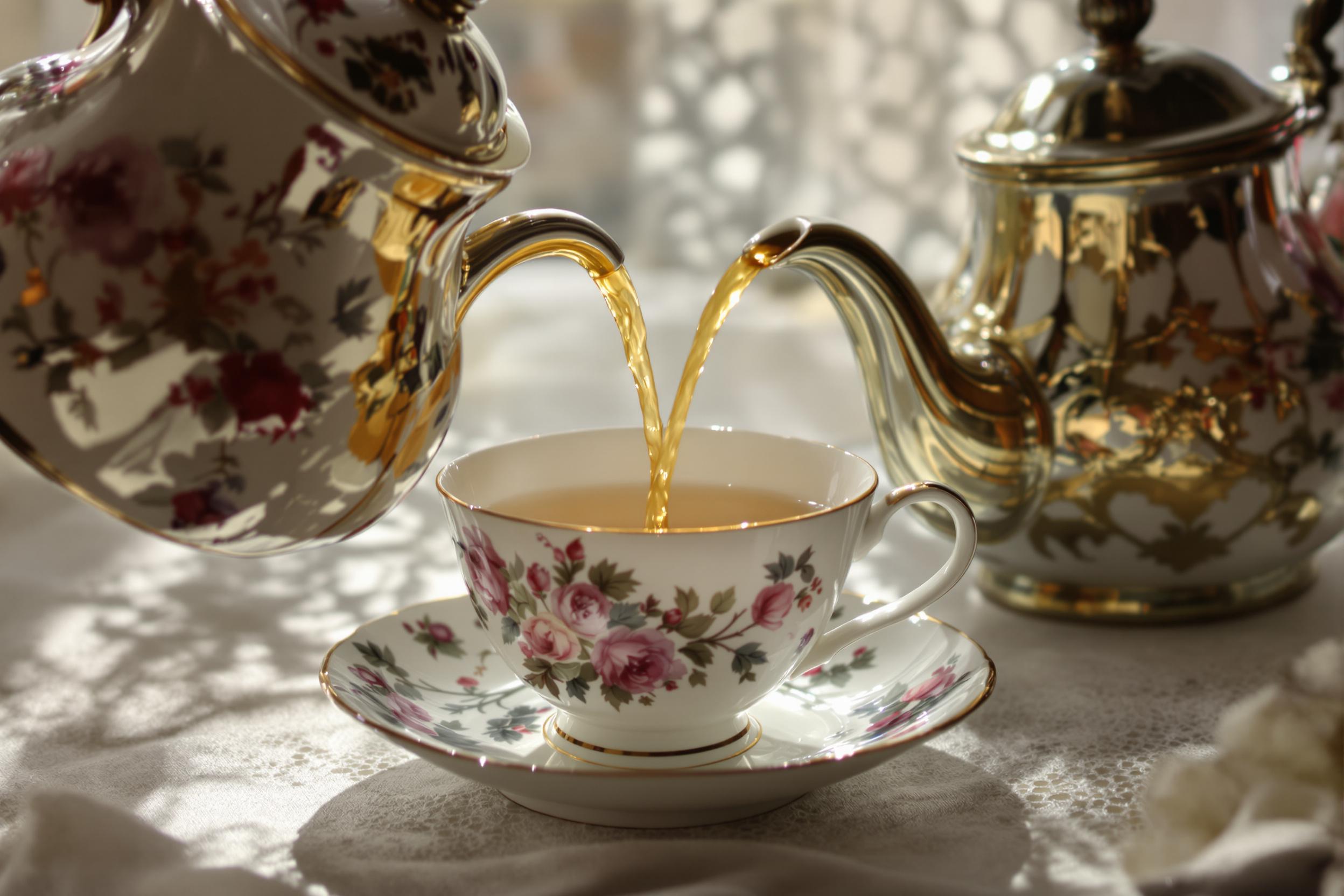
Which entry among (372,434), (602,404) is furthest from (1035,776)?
(602,404)

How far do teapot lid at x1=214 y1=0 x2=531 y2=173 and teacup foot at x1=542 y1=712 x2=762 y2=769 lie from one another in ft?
0.83

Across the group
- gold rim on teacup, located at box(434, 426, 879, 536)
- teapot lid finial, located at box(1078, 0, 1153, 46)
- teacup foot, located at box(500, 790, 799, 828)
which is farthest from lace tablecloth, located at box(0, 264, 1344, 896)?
teapot lid finial, located at box(1078, 0, 1153, 46)

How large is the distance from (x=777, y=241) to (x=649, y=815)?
276mm

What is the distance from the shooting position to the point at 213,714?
0.65m

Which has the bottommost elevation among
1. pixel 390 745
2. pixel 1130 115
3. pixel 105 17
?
pixel 390 745

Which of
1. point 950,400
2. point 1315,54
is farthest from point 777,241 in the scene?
point 1315,54

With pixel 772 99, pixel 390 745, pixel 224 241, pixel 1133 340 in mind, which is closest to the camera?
pixel 224 241

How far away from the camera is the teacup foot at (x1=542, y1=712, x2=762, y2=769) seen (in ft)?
1.79

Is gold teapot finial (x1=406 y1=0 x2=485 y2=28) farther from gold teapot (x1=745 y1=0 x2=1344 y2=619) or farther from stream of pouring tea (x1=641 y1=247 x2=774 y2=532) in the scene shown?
gold teapot (x1=745 y1=0 x2=1344 y2=619)

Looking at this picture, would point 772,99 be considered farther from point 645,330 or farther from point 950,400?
point 645,330

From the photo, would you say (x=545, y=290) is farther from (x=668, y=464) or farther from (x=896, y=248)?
(x=668, y=464)

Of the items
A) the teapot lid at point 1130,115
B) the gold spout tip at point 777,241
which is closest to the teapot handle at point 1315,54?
the teapot lid at point 1130,115

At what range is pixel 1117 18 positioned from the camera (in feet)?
2.43

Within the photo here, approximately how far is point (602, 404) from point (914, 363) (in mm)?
794
